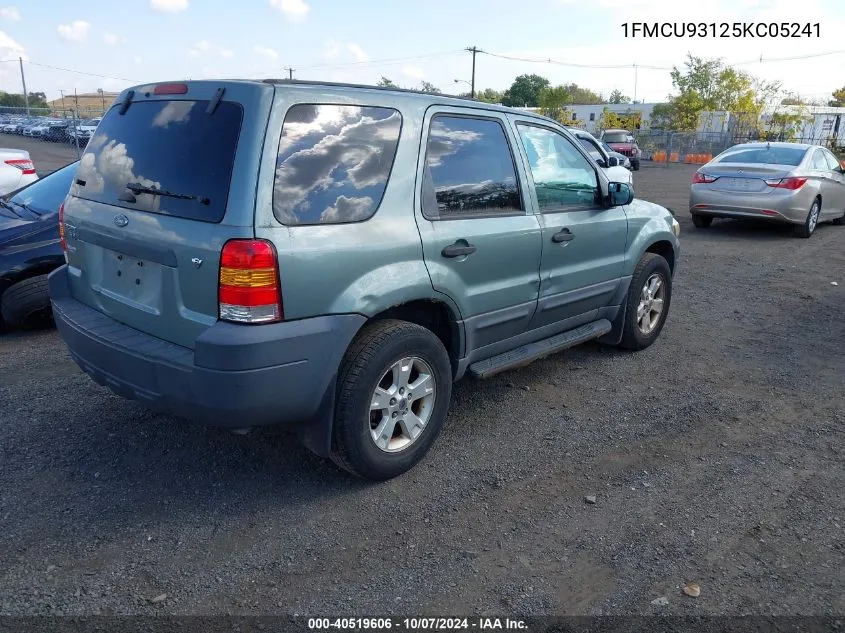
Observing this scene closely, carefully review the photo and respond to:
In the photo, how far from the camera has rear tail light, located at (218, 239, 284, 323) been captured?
2.86 m

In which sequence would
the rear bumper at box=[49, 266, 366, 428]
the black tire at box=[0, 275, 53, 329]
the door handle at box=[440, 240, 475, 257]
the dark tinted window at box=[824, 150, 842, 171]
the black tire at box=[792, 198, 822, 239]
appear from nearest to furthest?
the rear bumper at box=[49, 266, 366, 428]
the door handle at box=[440, 240, 475, 257]
the black tire at box=[0, 275, 53, 329]
the black tire at box=[792, 198, 822, 239]
the dark tinted window at box=[824, 150, 842, 171]

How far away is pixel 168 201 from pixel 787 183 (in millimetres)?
10084

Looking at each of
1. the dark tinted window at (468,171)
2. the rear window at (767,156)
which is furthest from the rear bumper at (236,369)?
the rear window at (767,156)

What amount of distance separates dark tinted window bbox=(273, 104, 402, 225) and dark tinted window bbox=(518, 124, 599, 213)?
1188 mm

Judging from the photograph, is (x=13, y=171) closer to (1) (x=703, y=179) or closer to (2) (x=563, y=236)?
(2) (x=563, y=236)

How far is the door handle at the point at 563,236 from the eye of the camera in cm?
434

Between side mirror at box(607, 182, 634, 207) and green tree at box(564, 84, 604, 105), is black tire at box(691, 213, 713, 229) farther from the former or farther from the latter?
green tree at box(564, 84, 604, 105)

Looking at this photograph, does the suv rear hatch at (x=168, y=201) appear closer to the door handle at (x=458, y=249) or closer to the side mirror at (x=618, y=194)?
the door handle at (x=458, y=249)

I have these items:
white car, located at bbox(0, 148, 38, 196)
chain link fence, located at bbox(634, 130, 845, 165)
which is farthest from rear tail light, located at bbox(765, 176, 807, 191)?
chain link fence, located at bbox(634, 130, 845, 165)

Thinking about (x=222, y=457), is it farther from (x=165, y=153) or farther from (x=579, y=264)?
(x=579, y=264)

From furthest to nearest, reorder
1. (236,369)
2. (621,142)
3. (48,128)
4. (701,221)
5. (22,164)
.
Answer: (48,128)
(621,142)
(701,221)
(22,164)
(236,369)

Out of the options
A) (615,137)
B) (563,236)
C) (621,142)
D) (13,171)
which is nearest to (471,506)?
(563,236)

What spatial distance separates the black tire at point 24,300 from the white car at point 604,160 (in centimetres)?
877

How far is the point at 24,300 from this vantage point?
5520mm
